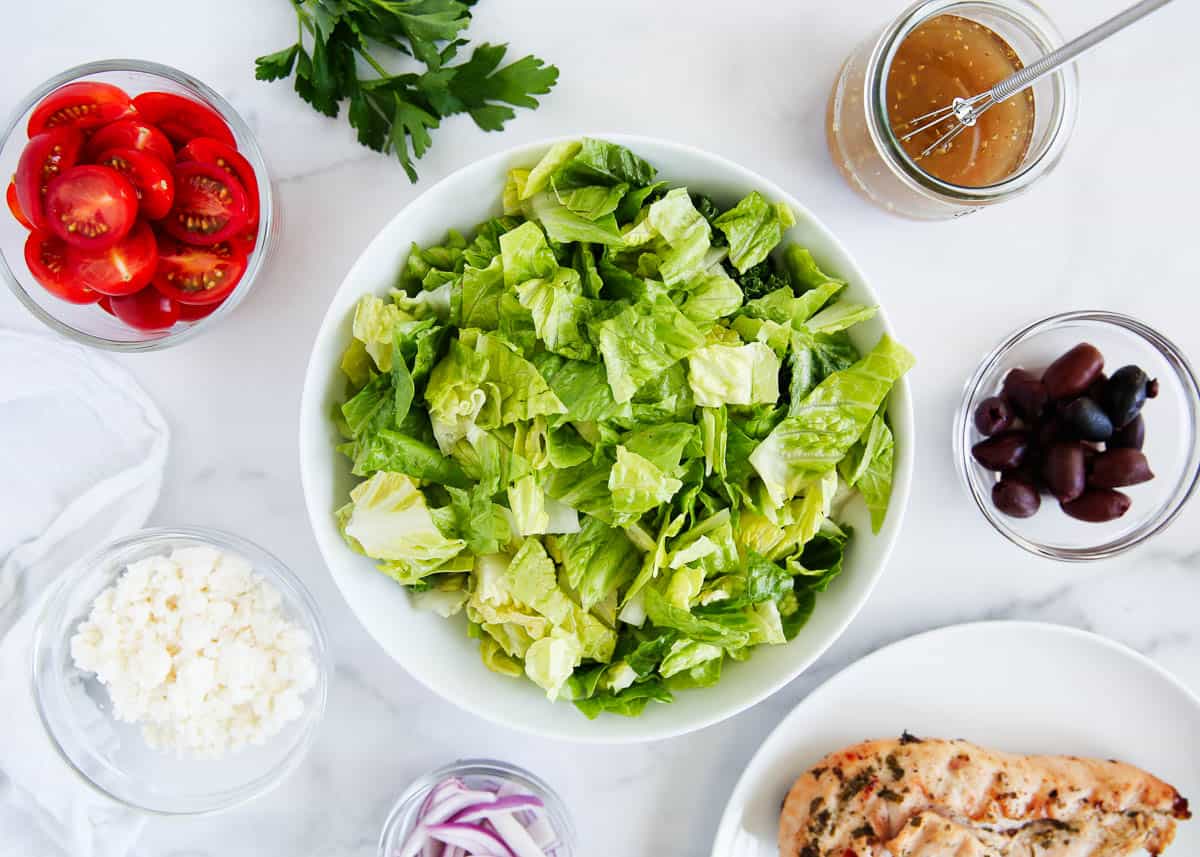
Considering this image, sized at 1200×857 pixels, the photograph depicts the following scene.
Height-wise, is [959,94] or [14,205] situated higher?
[959,94]

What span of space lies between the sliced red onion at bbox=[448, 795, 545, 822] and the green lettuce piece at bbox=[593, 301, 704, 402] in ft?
2.62

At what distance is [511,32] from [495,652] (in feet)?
3.55

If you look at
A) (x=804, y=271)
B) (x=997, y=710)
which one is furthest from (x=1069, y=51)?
(x=997, y=710)

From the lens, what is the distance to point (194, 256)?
1625 millimetres

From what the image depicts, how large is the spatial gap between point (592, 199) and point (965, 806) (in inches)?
48.1

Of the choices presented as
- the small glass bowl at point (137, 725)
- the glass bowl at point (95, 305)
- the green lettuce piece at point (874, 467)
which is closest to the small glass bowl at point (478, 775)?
the small glass bowl at point (137, 725)

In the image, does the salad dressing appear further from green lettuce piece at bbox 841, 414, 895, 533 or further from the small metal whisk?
green lettuce piece at bbox 841, 414, 895, 533

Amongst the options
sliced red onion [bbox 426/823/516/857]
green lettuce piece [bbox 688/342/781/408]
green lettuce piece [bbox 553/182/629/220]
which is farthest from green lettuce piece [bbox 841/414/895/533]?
sliced red onion [bbox 426/823/516/857]

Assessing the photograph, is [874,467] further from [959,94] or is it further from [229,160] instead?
[229,160]

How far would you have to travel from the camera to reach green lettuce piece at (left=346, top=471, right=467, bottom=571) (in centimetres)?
150

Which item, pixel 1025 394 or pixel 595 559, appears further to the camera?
pixel 1025 394

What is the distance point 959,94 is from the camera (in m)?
1.66

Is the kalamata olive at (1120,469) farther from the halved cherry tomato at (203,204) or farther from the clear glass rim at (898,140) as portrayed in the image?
the halved cherry tomato at (203,204)

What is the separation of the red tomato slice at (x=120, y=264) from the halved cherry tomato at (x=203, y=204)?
0.16ft
